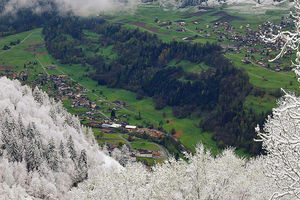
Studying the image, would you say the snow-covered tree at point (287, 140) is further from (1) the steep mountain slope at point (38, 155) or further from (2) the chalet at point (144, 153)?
(2) the chalet at point (144, 153)

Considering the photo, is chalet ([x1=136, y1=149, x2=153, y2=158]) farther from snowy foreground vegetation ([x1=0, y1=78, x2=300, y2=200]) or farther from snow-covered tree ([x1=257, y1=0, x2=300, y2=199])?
snow-covered tree ([x1=257, y1=0, x2=300, y2=199])

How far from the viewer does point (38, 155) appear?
96750 millimetres

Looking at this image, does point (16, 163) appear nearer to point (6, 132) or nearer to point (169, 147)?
point (6, 132)

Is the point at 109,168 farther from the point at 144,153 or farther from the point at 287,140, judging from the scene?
the point at 287,140

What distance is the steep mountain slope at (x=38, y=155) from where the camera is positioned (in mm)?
85562

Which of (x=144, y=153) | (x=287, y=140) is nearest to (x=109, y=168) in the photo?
(x=144, y=153)

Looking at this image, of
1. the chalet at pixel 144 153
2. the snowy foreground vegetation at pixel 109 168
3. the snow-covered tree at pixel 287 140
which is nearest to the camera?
the snow-covered tree at pixel 287 140

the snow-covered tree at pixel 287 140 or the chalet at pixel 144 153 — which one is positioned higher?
the snow-covered tree at pixel 287 140

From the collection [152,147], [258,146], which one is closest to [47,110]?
[152,147]

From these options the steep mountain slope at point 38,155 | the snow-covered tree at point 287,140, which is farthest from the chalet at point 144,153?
the snow-covered tree at point 287,140

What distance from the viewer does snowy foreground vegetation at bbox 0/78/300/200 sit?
22062 millimetres

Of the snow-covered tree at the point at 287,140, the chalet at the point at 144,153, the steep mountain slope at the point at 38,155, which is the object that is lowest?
the chalet at the point at 144,153

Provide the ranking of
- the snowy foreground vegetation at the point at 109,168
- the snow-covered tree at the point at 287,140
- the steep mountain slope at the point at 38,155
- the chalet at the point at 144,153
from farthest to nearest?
1. the chalet at the point at 144,153
2. the steep mountain slope at the point at 38,155
3. the snowy foreground vegetation at the point at 109,168
4. the snow-covered tree at the point at 287,140

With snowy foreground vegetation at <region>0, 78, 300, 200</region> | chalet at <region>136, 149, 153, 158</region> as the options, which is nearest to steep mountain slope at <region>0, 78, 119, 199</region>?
snowy foreground vegetation at <region>0, 78, 300, 200</region>
